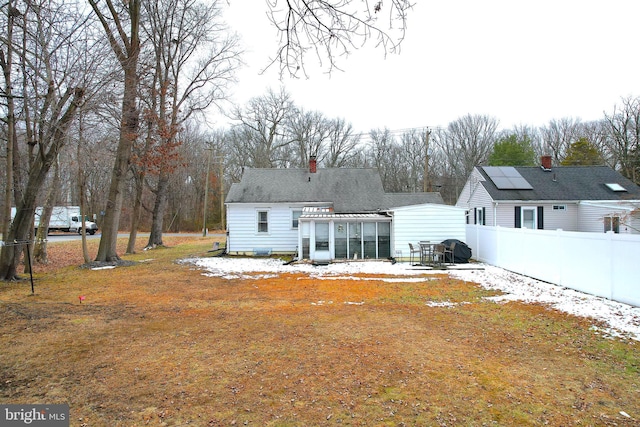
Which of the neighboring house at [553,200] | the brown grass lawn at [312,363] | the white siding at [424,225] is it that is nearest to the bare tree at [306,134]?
the neighboring house at [553,200]

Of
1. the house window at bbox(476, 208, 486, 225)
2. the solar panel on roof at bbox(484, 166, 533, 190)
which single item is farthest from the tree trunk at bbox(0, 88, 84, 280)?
the solar panel on roof at bbox(484, 166, 533, 190)

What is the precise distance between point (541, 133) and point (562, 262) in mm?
43024

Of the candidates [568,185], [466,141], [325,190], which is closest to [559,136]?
[466,141]

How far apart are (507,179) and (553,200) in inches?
101

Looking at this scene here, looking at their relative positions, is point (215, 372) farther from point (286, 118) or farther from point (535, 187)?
point (286, 118)

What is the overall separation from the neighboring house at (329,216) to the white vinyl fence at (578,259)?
3402 millimetres

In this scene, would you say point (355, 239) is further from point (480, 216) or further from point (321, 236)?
point (480, 216)

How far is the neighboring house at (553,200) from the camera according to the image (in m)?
20.6

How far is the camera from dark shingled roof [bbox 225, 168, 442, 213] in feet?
68.1

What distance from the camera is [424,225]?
57.2ft

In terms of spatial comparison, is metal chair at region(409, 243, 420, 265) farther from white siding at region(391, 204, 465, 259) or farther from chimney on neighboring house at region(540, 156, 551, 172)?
chimney on neighboring house at region(540, 156, 551, 172)

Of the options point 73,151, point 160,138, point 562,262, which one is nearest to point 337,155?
point 160,138

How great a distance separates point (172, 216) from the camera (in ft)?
155

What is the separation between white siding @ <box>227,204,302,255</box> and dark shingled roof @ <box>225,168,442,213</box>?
58cm
